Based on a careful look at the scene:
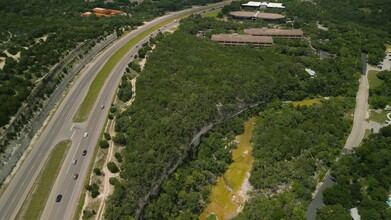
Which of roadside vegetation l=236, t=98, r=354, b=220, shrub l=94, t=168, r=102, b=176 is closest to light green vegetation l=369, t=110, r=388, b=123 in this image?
roadside vegetation l=236, t=98, r=354, b=220

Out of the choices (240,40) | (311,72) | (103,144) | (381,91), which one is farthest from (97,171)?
(381,91)

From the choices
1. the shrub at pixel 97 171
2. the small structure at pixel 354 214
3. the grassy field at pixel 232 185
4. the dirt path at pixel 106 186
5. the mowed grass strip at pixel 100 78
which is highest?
the mowed grass strip at pixel 100 78

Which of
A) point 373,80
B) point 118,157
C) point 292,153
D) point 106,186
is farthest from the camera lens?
point 373,80

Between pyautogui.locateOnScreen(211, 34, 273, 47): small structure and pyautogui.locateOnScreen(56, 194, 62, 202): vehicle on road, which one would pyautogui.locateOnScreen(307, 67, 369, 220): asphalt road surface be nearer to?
pyautogui.locateOnScreen(211, 34, 273, 47): small structure

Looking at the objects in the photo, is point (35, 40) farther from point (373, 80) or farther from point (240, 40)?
point (373, 80)

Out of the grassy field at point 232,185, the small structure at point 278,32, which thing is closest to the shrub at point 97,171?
the grassy field at point 232,185

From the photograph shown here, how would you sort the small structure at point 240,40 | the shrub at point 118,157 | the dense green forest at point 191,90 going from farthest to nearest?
the small structure at point 240,40, the shrub at point 118,157, the dense green forest at point 191,90

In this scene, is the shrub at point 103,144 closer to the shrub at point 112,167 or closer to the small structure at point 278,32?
the shrub at point 112,167
